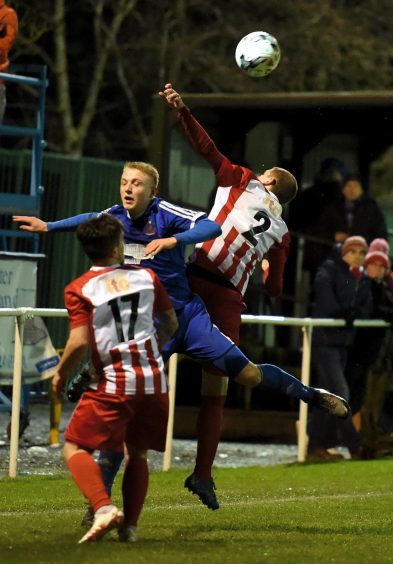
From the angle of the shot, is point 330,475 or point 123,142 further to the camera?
point 123,142

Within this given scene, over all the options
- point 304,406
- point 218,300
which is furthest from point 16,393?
point 304,406

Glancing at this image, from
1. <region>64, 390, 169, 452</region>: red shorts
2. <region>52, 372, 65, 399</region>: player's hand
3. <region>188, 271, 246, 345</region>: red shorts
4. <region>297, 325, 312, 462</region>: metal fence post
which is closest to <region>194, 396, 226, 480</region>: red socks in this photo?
<region>188, 271, 246, 345</region>: red shorts

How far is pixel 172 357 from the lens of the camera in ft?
45.4

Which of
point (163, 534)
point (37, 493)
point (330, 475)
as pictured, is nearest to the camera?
point (163, 534)

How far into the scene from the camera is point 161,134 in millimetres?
17453

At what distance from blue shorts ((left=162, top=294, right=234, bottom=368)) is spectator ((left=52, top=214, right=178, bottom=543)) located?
1.28m

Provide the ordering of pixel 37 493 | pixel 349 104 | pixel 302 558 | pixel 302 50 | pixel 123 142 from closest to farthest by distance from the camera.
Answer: pixel 302 558 < pixel 37 493 < pixel 349 104 < pixel 302 50 < pixel 123 142

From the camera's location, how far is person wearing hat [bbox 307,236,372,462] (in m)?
15.4

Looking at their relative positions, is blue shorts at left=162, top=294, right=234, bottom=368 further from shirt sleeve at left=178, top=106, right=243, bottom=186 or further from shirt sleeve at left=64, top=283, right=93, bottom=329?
shirt sleeve at left=64, top=283, right=93, bottom=329

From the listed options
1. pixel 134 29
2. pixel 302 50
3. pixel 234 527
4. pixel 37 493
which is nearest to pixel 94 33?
pixel 134 29

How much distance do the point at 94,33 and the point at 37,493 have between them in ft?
60.0

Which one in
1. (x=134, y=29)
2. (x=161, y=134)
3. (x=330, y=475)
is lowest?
(x=330, y=475)

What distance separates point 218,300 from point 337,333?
5412mm

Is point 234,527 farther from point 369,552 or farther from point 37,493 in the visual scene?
point 37,493
